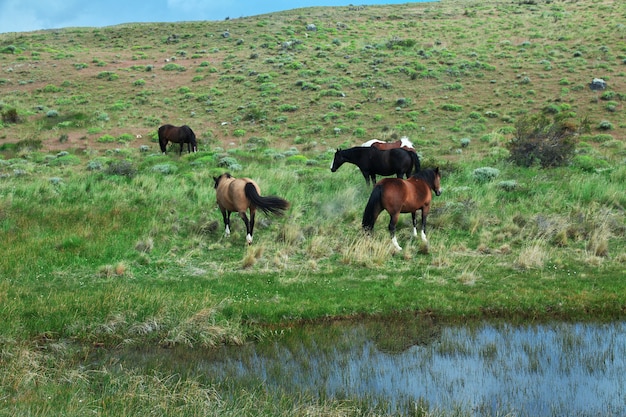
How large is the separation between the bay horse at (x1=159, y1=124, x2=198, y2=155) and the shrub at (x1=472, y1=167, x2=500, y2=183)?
15.0 metres

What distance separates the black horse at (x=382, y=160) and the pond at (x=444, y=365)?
1007 cm

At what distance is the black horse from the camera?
18.7 meters

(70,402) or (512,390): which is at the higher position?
(70,402)

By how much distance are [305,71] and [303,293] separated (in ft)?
128

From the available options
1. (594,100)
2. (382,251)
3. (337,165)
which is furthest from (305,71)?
(382,251)

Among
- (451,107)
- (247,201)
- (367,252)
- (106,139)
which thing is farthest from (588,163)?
(106,139)

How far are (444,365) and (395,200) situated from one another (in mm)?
6251

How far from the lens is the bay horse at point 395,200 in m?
13.4

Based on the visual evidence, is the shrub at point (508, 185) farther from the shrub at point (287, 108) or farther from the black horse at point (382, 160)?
the shrub at point (287, 108)

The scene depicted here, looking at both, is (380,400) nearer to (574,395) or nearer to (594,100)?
(574,395)

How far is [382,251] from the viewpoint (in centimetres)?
1266

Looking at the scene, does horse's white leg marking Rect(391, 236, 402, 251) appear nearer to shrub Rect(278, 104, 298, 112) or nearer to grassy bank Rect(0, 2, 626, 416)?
grassy bank Rect(0, 2, 626, 416)

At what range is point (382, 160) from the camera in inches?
747

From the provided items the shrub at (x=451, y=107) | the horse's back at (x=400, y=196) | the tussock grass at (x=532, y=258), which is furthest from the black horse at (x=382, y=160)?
the shrub at (x=451, y=107)
